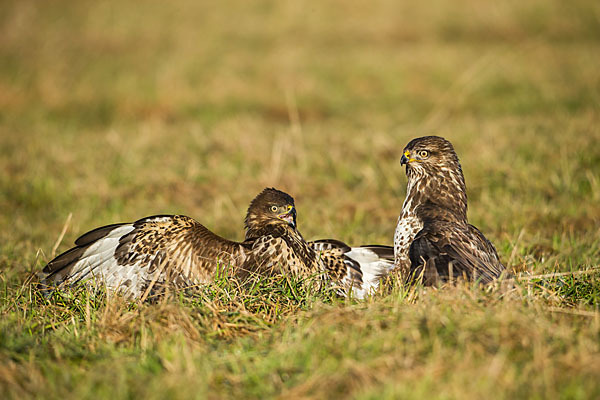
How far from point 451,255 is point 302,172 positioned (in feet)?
13.1

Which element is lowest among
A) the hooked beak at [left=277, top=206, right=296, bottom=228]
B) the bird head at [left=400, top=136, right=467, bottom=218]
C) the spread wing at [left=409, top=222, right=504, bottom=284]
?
the spread wing at [left=409, top=222, right=504, bottom=284]

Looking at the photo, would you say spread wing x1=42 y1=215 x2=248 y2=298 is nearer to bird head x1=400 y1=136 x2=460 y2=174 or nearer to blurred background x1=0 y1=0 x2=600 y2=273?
blurred background x1=0 y1=0 x2=600 y2=273

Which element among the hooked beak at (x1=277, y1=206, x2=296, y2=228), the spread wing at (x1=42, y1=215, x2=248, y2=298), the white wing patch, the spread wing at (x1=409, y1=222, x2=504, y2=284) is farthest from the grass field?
the white wing patch

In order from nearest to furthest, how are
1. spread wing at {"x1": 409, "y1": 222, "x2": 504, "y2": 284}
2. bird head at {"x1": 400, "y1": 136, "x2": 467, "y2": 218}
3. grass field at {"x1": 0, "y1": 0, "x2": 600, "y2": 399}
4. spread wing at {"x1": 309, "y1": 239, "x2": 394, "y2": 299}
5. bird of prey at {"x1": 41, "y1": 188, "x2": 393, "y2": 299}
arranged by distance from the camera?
grass field at {"x1": 0, "y1": 0, "x2": 600, "y2": 399}
spread wing at {"x1": 409, "y1": 222, "x2": 504, "y2": 284}
bird of prey at {"x1": 41, "y1": 188, "x2": 393, "y2": 299}
bird head at {"x1": 400, "y1": 136, "x2": 467, "y2": 218}
spread wing at {"x1": 309, "y1": 239, "x2": 394, "y2": 299}

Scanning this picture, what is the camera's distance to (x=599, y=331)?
2.93 metres

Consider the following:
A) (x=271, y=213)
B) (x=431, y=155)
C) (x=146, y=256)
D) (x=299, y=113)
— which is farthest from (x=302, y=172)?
(x=299, y=113)

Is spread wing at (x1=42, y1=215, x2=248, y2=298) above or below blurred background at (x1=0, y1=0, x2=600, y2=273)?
below

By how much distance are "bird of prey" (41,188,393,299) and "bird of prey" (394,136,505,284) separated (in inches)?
15.3

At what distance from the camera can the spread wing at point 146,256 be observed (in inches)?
163

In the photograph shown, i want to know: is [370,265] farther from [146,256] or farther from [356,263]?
[146,256]

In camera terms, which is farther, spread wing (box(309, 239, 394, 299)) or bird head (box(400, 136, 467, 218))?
spread wing (box(309, 239, 394, 299))

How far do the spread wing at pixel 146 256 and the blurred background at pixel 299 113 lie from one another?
0.39 meters

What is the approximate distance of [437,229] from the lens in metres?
4.07

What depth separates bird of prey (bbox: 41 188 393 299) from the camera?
411 centimetres
